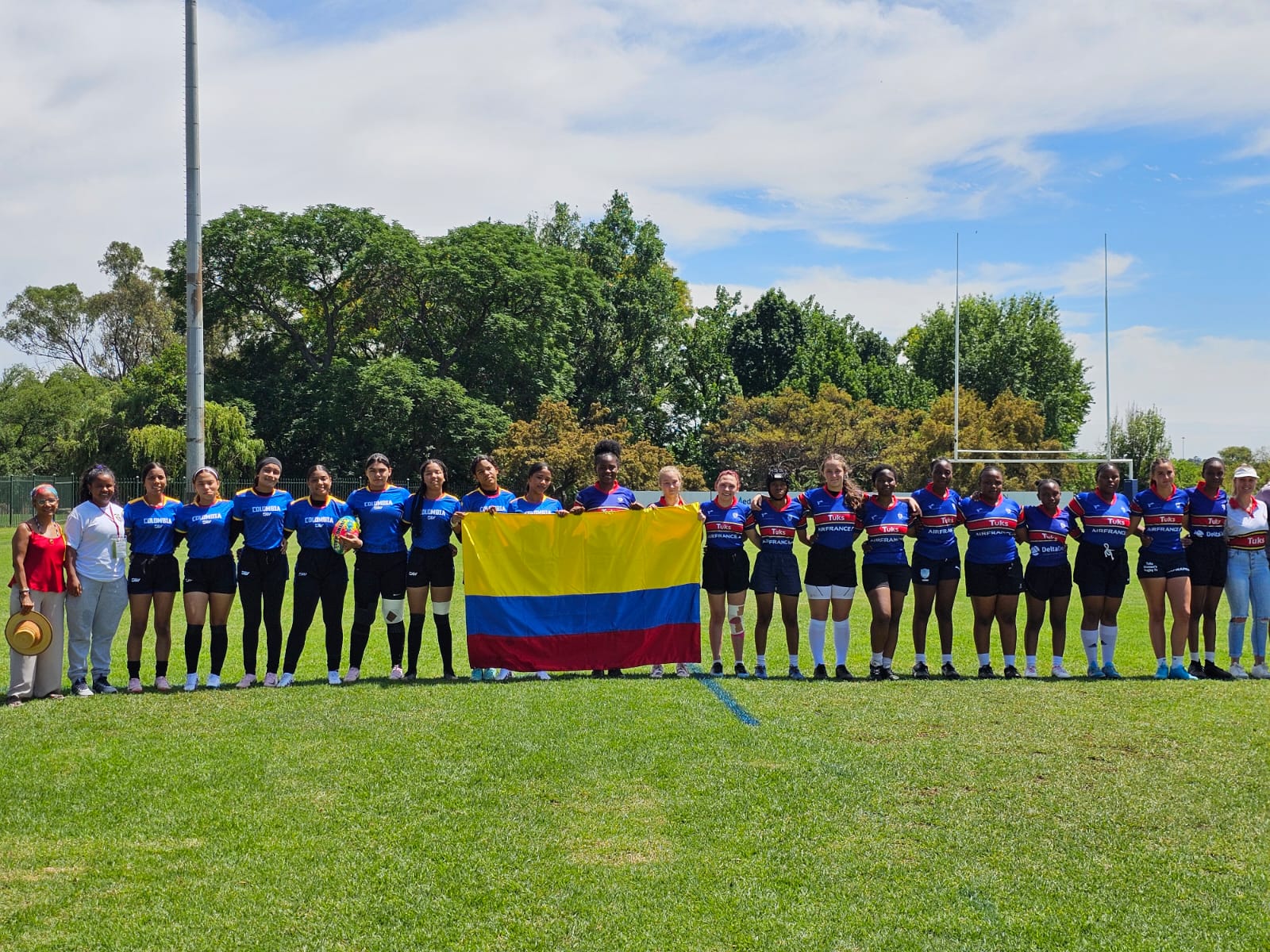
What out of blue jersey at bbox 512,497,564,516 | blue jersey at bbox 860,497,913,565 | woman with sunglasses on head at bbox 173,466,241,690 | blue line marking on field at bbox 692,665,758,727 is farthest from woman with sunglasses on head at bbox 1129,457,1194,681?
woman with sunglasses on head at bbox 173,466,241,690

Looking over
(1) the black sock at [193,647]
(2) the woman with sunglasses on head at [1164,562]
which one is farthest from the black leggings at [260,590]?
(2) the woman with sunglasses on head at [1164,562]

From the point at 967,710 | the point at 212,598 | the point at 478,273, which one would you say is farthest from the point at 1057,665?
the point at 478,273

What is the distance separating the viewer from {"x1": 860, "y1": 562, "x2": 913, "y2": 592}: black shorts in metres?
8.73

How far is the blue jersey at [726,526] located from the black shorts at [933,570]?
4.61ft

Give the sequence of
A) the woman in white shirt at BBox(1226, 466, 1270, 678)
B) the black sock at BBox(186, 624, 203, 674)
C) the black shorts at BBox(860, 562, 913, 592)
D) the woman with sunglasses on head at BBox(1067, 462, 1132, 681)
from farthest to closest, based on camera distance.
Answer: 1. the woman in white shirt at BBox(1226, 466, 1270, 678)
2. the woman with sunglasses on head at BBox(1067, 462, 1132, 681)
3. the black shorts at BBox(860, 562, 913, 592)
4. the black sock at BBox(186, 624, 203, 674)

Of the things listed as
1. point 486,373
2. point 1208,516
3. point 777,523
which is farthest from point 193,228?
point 486,373

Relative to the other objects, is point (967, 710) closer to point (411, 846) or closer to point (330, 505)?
point (411, 846)

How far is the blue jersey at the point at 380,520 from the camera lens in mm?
8523

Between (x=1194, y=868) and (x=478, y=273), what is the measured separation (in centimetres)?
4211

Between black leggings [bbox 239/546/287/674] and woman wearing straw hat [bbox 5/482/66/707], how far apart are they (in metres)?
1.26

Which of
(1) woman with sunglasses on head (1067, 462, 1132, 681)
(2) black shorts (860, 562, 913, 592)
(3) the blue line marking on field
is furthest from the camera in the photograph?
(1) woman with sunglasses on head (1067, 462, 1132, 681)

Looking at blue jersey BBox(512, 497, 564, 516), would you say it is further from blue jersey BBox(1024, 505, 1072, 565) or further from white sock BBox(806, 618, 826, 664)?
blue jersey BBox(1024, 505, 1072, 565)

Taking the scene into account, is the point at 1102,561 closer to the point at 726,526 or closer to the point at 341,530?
the point at 726,526

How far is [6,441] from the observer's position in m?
52.5
